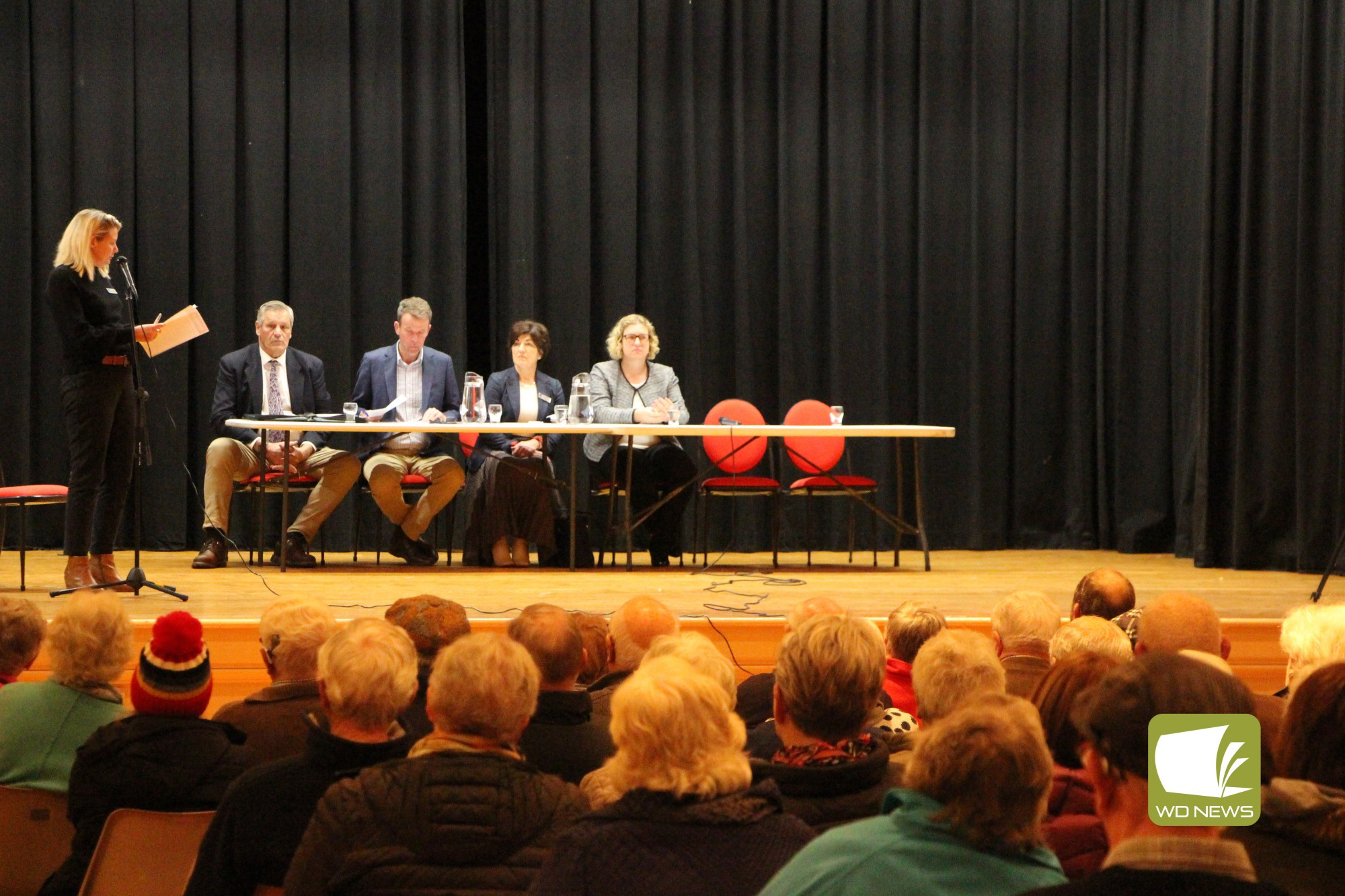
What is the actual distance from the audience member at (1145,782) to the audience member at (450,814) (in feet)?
2.20

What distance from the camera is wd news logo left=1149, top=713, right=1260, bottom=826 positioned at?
1.19 metres

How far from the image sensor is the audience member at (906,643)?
2551 millimetres

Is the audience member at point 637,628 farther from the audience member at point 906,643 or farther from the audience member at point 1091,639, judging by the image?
the audience member at point 1091,639

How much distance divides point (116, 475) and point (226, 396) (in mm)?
1516

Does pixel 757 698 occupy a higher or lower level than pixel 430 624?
lower

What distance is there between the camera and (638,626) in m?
2.76

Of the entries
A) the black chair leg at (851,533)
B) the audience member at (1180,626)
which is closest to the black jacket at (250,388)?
the black chair leg at (851,533)

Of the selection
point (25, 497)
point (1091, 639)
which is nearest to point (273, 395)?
point (25, 497)

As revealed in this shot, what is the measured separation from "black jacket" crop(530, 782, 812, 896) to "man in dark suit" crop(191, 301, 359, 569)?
4.65 meters

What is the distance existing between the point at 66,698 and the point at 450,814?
37.2 inches

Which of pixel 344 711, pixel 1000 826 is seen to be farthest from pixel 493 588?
pixel 1000 826

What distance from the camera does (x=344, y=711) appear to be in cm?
180

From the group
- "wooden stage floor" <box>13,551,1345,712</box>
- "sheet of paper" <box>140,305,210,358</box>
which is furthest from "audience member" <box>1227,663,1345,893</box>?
"sheet of paper" <box>140,305,210,358</box>

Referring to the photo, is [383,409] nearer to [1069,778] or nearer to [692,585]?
[692,585]
